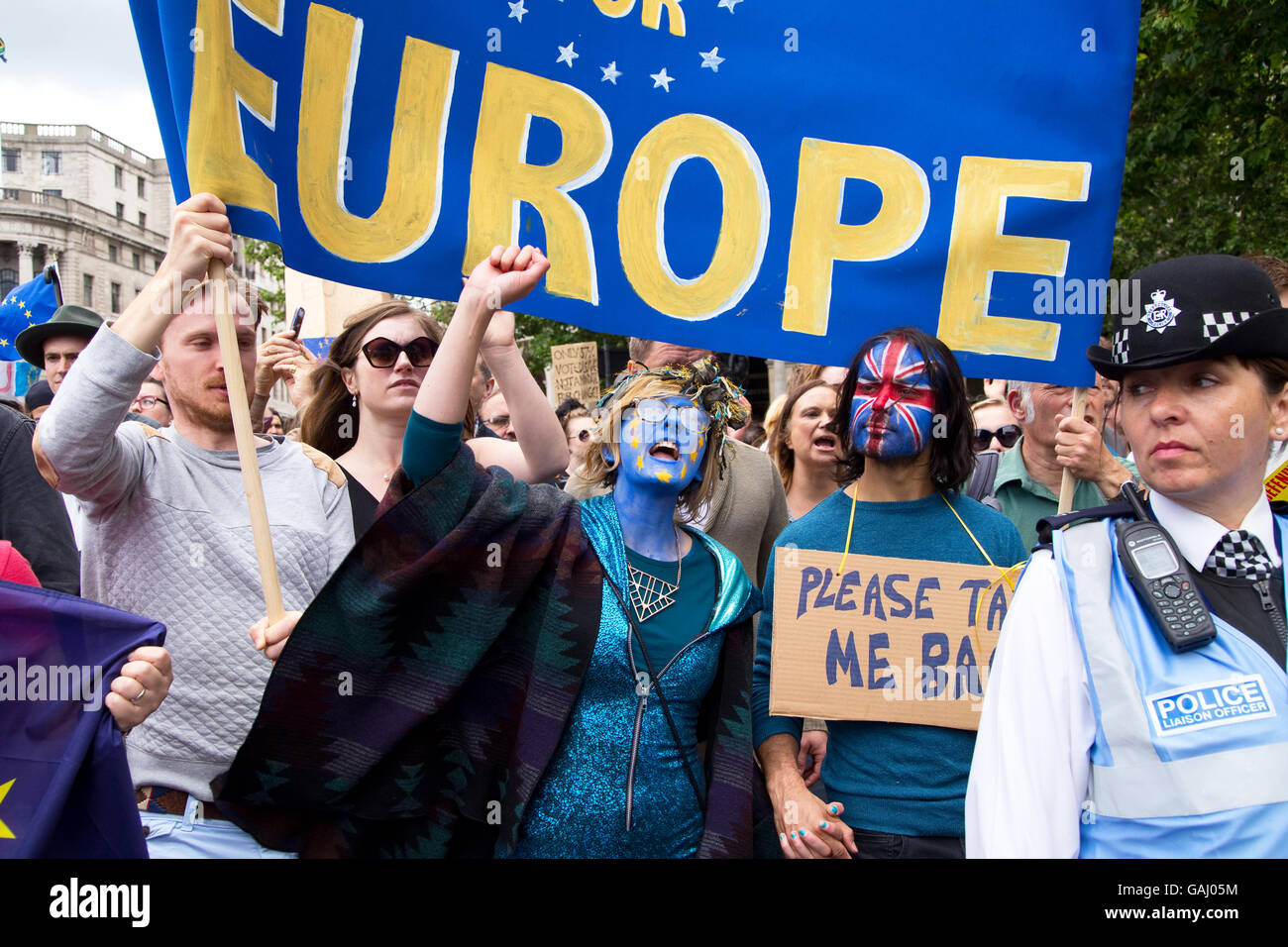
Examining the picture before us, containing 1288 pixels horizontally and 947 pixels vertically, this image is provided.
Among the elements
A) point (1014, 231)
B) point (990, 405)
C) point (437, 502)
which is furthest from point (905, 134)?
point (990, 405)

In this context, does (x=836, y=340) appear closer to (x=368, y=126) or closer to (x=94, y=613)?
(x=368, y=126)

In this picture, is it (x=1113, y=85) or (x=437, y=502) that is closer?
(x=437, y=502)

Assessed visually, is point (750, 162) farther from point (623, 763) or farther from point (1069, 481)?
point (623, 763)

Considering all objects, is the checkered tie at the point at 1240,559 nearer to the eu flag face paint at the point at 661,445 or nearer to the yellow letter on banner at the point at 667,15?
the eu flag face paint at the point at 661,445

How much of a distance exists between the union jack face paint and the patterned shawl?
33.0 inches

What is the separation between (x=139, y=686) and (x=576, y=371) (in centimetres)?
706

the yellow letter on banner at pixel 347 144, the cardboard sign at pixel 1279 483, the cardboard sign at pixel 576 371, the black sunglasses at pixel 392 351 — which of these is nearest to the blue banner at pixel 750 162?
the yellow letter on banner at pixel 347 144

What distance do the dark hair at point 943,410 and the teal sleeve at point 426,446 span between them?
120 cm

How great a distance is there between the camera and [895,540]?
3141 mm

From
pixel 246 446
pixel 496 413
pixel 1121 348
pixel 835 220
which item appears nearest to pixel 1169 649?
pixel 1121 348

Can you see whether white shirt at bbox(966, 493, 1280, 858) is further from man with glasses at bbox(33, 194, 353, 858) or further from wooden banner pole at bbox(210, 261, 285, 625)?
man with glasses at bbox(33, 194, 353, 858)

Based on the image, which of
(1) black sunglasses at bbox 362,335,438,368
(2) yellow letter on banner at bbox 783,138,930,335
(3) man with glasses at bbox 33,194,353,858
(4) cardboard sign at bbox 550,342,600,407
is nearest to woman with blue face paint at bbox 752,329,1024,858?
(2) yellow letter on banner at bbox 783,138,930,335
